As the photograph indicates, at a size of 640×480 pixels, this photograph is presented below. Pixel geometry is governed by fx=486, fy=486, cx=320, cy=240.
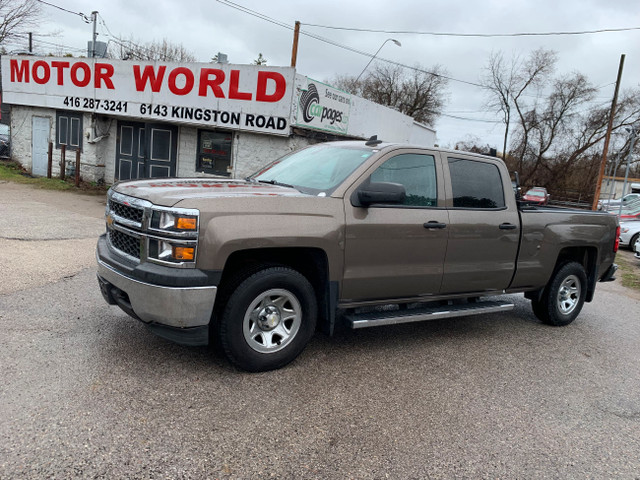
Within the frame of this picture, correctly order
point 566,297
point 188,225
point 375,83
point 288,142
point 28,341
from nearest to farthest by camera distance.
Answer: point 188,225 < point 28,341 < point 566,297 < point 288,142 < point 375,83

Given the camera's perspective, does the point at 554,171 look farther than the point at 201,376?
Yes

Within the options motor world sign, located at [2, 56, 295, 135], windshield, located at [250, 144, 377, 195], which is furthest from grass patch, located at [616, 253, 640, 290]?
motor world sign, located at [2, 56, 295, 135]

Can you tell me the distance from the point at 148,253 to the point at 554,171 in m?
49.9

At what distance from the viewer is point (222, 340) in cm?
362

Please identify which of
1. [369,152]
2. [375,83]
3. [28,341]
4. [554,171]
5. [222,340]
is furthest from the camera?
[375,83]

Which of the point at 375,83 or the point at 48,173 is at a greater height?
the point at 375,83

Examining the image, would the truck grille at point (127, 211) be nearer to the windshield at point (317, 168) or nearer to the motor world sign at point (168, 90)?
the windshield at point (317, 168)

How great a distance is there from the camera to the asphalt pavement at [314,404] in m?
2.79

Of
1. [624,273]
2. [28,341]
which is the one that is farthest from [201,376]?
[624,273]

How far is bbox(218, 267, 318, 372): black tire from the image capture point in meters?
3.61

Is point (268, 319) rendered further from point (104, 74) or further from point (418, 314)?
point (104, 74)

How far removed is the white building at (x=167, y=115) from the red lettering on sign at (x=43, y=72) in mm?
35

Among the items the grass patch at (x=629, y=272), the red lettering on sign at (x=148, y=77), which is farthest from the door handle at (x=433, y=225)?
the red lettering on sign at (x=148, y=77)

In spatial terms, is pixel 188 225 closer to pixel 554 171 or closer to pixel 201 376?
pixel 201 376
